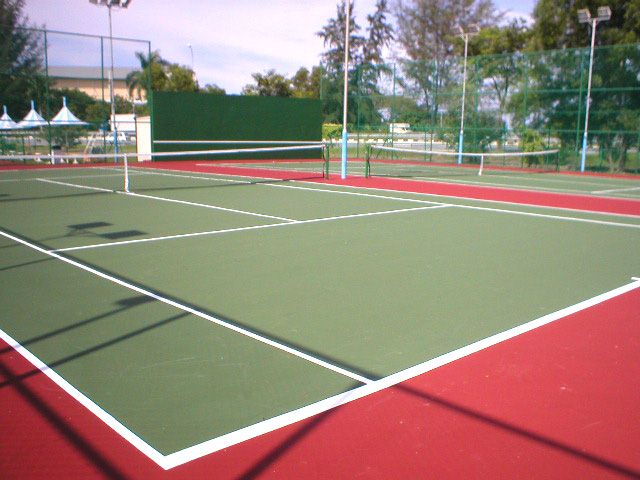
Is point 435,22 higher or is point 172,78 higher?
point 435,22

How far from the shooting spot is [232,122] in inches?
1231

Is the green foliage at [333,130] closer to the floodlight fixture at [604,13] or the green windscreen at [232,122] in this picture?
the green windscreen at [232,122]

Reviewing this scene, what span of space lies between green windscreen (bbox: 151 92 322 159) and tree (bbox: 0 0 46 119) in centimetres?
567

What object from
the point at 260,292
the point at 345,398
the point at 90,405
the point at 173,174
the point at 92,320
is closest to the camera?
the point at 90,405

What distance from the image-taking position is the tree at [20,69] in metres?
28.1

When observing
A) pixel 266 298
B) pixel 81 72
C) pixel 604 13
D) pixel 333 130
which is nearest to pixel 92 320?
pixel 266 298

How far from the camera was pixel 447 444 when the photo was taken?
3.19 m

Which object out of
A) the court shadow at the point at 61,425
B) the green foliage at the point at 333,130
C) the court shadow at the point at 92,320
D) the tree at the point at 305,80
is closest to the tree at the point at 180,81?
the tree at the point at 305,80

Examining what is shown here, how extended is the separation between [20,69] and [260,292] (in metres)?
28.6

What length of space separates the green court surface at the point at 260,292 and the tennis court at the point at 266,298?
21 millimetres

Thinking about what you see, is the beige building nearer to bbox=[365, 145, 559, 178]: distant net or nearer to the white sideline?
bbox=[365, 145, 559, 178]: distant net

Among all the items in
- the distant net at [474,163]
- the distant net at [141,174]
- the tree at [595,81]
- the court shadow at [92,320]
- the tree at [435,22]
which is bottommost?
the court shadow at [92,320]

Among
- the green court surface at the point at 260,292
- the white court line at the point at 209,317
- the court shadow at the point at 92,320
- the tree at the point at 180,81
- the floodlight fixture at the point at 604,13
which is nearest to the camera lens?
the green court surface at the point at 260,292

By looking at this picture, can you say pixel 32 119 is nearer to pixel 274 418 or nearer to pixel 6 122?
pixel 6 122
